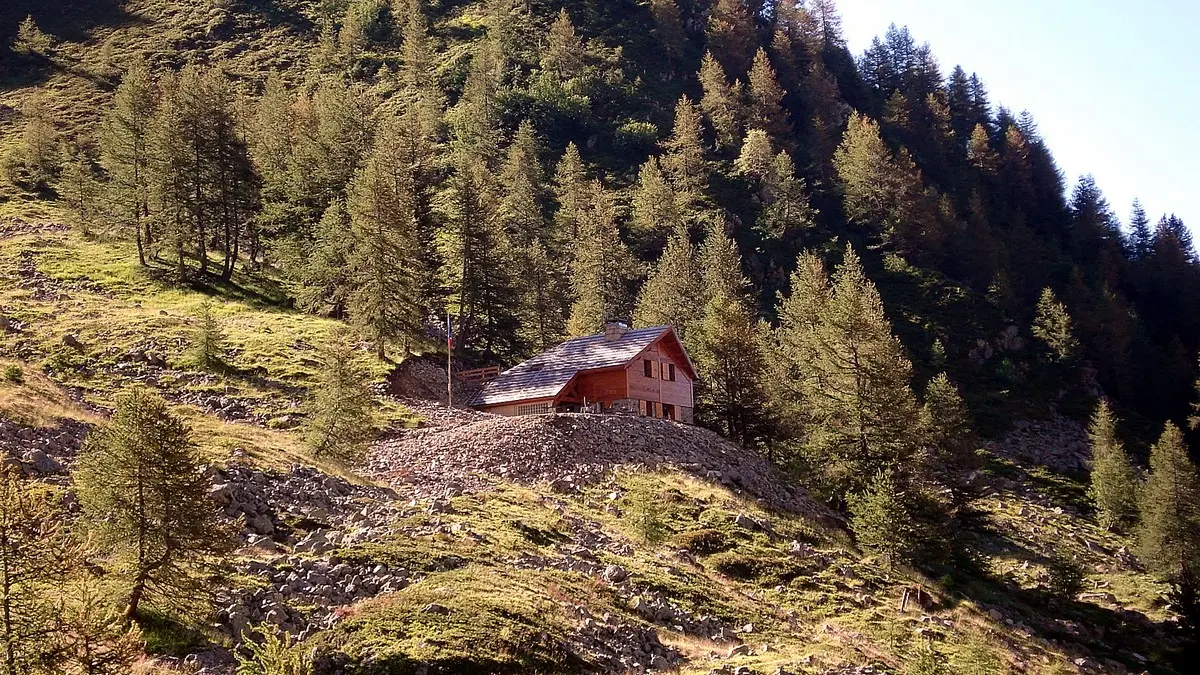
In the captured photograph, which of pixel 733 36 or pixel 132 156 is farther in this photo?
pixel 733 36

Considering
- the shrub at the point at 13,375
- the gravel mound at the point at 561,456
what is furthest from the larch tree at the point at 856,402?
the shrub at the point at 13,375

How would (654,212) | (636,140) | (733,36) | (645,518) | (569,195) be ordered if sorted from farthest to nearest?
(733,36) → (636,140) → (654,212) → (569,195) → (645,518)

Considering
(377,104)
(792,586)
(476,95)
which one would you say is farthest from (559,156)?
(792,586)

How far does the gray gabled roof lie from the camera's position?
191 ft

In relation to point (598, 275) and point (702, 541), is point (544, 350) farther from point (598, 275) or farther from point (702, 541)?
point (702, 541)

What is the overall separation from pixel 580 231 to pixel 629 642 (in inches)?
3273

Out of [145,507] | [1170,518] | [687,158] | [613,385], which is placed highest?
[687,158]

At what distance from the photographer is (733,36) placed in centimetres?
17125

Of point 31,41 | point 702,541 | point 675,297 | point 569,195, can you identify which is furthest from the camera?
point 31,41

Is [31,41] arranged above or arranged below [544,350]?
above

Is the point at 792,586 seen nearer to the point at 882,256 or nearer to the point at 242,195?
the point at 242,195

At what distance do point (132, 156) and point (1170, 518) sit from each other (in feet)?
290

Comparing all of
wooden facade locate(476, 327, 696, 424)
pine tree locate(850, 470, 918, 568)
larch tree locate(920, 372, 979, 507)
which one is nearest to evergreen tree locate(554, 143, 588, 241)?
wooden facade locate(476, 327, 696, 424)

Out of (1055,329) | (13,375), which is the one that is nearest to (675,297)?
(13,375)
